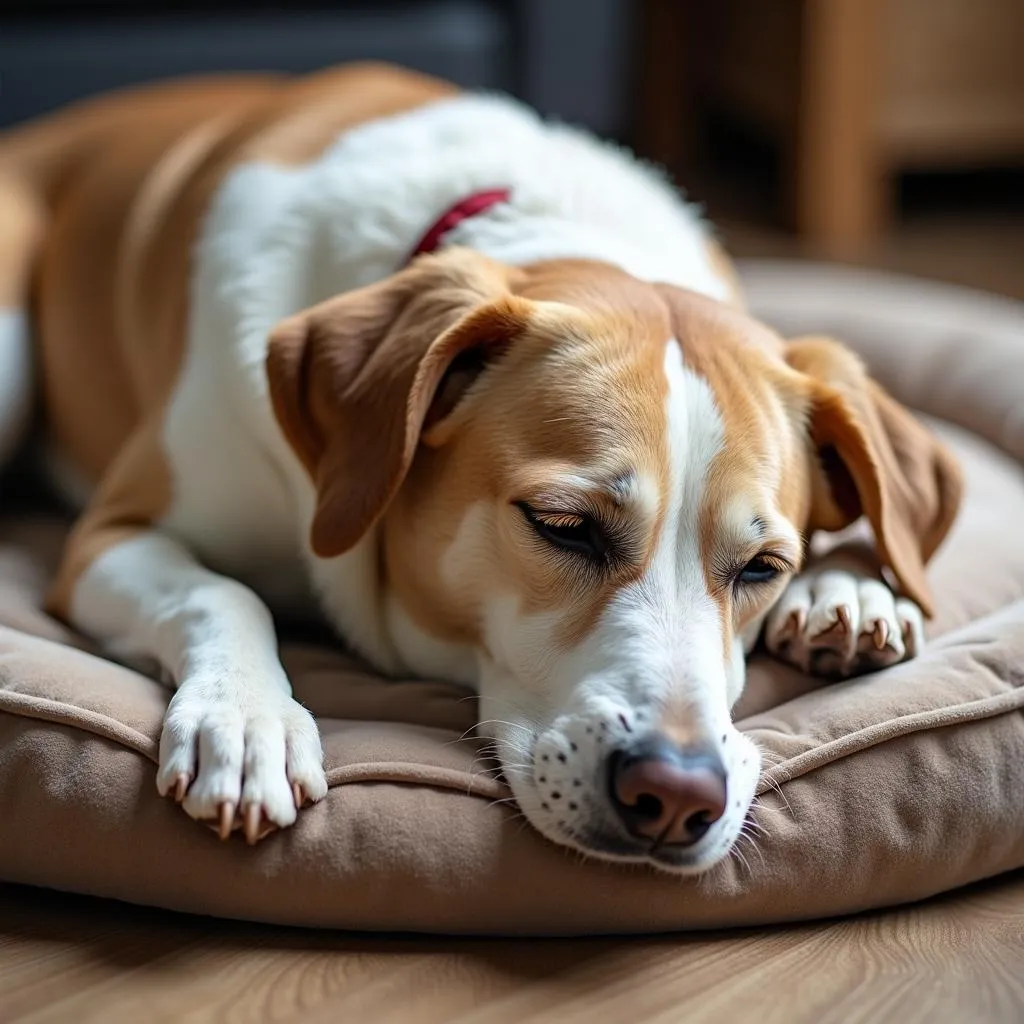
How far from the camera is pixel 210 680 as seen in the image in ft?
5.97

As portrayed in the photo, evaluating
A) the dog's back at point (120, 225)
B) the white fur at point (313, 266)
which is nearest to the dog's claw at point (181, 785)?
the white fur at point (313, 266)

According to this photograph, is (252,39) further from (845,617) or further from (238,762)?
(238,762)

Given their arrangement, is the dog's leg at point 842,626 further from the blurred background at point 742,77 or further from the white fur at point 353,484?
the blurred background at point 742,77

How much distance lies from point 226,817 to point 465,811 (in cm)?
30

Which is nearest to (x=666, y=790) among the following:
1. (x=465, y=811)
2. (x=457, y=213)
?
(x=465, y=811)

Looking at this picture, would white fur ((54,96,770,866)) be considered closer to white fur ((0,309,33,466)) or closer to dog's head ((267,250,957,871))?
dog's head ((267,250,957,871))

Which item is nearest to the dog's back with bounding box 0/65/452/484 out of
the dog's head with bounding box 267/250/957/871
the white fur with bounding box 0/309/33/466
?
the white fur with bounding box 0/309/33/466

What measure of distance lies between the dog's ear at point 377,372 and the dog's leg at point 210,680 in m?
0.20

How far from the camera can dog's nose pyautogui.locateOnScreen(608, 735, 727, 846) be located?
1.59m

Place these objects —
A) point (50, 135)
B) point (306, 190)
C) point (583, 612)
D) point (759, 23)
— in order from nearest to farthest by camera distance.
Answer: point (583, 612), point (306, 190), point (50, 135), point (759, 23)

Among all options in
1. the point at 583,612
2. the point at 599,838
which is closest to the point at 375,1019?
the point at 599,838

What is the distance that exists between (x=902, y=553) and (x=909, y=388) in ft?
4.03

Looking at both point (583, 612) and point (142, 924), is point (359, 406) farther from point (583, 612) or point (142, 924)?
point (142, 924)

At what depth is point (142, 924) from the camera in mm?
1781
